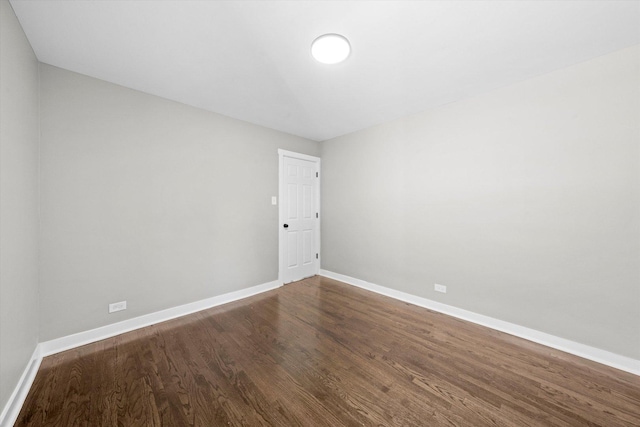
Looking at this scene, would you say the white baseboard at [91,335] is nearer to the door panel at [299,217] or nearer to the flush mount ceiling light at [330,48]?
the door panel at [299,217]

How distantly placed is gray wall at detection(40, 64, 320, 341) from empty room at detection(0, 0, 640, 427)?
2 centimetres

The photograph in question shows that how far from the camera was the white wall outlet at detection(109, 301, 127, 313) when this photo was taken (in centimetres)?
232

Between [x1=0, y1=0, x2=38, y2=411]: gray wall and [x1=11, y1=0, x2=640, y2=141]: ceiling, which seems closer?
[x1=0, y1=0, x2=38, y2=411]: gray wall

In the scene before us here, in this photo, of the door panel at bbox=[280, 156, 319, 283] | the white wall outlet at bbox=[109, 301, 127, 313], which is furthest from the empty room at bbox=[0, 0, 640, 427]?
the door panel at bbox=[280, 156, 319, 283]

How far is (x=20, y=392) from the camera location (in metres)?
1.54

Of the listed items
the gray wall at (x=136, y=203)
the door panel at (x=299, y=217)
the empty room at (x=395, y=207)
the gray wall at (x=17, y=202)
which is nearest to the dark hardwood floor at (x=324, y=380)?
the empty room at (x=395, y=207)

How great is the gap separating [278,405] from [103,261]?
2.21 m

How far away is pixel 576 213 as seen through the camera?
207 centimetres

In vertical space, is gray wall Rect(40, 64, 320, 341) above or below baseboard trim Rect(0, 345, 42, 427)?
above

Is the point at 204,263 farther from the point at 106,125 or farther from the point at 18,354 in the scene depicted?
the point at 106,125

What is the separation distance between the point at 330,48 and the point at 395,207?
2.20 meters

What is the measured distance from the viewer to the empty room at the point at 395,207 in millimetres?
1550

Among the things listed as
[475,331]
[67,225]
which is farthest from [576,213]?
[67,225]

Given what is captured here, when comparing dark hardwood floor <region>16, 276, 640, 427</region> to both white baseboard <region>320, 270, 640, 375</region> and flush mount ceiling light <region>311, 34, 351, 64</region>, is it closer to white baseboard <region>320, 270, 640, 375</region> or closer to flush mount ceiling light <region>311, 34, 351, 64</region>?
white baseboard <region>320, 270, 640, 375</region>
